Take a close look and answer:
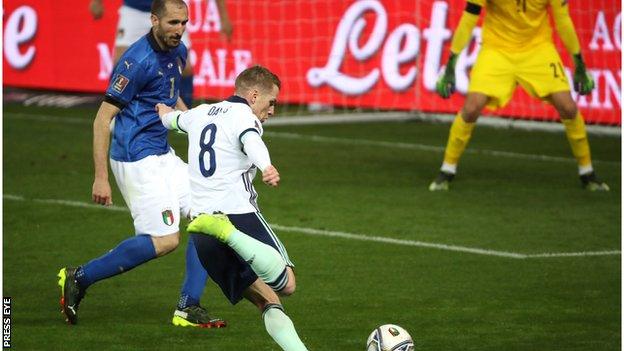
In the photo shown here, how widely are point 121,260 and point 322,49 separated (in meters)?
9.46

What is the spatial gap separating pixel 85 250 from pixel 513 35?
4297 millimetres

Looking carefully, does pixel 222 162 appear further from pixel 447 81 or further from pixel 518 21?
pixel 518 21

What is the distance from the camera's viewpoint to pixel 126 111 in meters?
7.93

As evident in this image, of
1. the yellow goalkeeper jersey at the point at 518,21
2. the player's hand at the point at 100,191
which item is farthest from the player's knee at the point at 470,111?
the player's hand at the point at 100,191

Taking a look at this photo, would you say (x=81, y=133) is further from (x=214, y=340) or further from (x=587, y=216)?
(x=214, y=340)

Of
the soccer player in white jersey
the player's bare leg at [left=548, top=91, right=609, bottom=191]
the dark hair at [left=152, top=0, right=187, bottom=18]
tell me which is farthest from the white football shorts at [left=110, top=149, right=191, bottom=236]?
the player's bare leg at [left=548, top=91, right=609, bottom=191]

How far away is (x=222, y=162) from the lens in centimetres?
681

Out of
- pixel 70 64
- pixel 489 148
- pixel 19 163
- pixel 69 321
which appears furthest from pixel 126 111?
pixel 70 64

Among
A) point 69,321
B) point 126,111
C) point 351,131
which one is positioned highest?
point 126,111

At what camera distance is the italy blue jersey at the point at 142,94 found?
7770mm

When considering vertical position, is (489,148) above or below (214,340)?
below

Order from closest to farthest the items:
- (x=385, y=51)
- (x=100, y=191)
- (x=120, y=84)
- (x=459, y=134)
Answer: (x=100, y=191) < (x=120, y=84) < (x=459, y=134) < (x=385, y=51)

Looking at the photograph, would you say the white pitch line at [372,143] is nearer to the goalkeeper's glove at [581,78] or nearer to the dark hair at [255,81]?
the goalkeeper's glove at [581,78]

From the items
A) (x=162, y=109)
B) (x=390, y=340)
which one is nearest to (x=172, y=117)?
(x=162, y=109)
